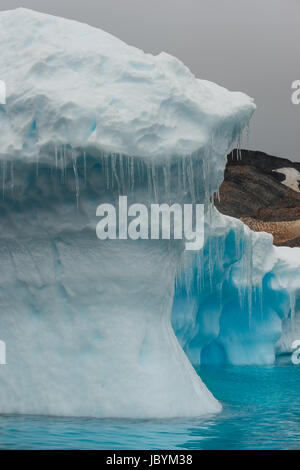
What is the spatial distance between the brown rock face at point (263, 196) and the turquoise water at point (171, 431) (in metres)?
24.8

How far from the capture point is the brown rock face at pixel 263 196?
36781 mm

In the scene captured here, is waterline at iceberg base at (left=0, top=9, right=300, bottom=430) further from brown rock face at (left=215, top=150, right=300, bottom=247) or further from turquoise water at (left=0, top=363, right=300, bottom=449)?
brown rock face at (left=215, top=150, right=300, bottom=247)

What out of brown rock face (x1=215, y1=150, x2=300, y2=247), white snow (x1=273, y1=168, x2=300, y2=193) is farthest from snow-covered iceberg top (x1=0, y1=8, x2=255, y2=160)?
white snow (x1=273, y1=168, x2=300, y2=193)

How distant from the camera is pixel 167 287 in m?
8.52

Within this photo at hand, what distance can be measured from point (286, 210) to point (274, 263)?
83.4ft

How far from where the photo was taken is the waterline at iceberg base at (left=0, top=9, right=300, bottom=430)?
305 inches

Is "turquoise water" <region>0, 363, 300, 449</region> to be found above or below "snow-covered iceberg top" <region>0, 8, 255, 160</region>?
below

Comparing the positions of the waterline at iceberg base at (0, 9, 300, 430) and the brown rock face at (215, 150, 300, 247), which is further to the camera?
the brown rock face at (215, 150, 300, 247)

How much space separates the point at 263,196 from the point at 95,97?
4059 cm

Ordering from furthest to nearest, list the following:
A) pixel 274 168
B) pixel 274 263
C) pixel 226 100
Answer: pixel 274 168
pixel 274 263
pixel 226 100

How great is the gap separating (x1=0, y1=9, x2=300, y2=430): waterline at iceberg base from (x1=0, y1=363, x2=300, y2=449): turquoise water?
0.35 m

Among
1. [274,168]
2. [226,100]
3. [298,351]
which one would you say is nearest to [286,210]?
[274,168]

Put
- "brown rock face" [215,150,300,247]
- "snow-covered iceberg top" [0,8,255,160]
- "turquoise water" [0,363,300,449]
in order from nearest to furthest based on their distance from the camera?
1. "turquoise water" [0,363,300,449]
2. "snow-covered iceberg top" [0,8,255,160]
3. "brown rock face" [215,150,300,247]
